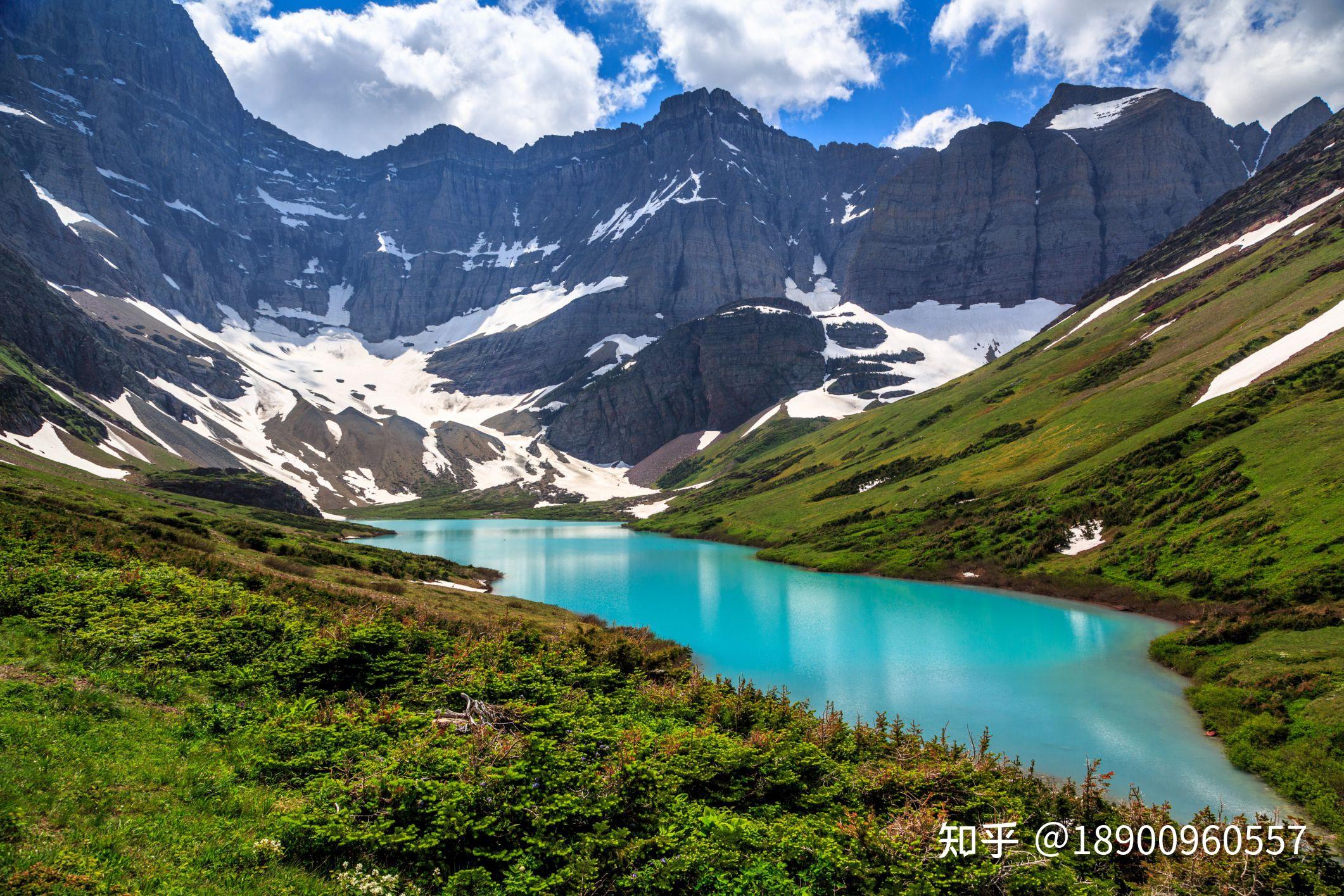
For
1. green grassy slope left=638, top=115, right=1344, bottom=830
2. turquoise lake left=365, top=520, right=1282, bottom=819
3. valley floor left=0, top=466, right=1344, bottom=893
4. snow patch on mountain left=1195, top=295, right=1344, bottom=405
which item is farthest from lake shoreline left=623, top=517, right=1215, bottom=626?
snow patch on mountain left=1195, top=295, right=1344, bottom=405

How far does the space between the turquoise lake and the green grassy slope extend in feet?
7.17

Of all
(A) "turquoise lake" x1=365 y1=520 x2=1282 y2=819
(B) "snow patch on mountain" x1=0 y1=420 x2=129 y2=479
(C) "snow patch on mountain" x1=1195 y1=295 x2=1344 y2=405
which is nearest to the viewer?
(A) "turquoise lake" x1=365 y1=520 x2=1282 y2=819

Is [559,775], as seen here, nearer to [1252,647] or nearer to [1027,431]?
[1252,647]

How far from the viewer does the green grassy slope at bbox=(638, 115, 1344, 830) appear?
31.4 m

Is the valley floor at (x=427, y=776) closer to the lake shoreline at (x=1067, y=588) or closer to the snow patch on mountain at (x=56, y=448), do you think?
the lake shoreline at (x=1067, y=588)

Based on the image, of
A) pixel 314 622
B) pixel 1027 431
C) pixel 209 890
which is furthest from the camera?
pixel 1027 431

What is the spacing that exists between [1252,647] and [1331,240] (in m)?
107

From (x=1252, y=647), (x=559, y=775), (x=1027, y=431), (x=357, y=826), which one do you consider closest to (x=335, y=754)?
(x=357, y=826)

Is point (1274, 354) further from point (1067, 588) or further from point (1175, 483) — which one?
point (1067, 588)

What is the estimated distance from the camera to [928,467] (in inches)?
4213

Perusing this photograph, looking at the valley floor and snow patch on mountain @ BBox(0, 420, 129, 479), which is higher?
snow patch on mountain @ BBox(0, 420, 129, 479)

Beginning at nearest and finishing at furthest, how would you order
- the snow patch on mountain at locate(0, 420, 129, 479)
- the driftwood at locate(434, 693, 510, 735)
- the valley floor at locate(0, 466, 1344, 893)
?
1. the valley floor at locate(0, 466, 1344, 893)
2. the driftwood at locate(434, 693, 510, 735)
3. the snow patch on mountain at locate(0, 420, 129, 479)

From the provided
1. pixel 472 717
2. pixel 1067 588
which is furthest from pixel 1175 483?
pixel 472 717

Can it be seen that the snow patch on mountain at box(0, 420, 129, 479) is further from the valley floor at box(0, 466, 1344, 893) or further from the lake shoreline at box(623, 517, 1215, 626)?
the lake shoreline at box(623, 517, 1215, 626)
